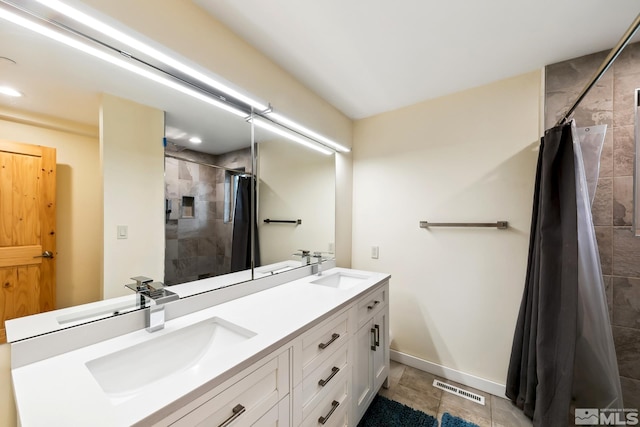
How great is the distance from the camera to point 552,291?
1.37 meters

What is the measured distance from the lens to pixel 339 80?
70.5 inches

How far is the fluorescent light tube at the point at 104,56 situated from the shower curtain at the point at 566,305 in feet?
6.44

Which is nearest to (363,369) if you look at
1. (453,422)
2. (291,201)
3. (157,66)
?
(453,422)

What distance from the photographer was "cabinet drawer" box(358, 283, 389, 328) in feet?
4.91

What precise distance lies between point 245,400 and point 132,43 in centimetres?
140

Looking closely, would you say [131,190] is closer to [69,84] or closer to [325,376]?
[69,84]

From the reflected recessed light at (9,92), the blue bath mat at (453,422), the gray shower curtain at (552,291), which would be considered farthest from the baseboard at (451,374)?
the reflected recessed light at (9,92)

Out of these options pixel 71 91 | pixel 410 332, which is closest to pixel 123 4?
pixel 71 91

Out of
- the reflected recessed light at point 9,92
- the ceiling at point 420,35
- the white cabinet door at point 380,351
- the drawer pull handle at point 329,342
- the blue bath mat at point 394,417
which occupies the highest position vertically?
the ceiling at point 420,35

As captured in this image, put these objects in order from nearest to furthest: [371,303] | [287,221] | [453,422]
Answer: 1. [453,422]
2. [371,303]
3. [287,221]

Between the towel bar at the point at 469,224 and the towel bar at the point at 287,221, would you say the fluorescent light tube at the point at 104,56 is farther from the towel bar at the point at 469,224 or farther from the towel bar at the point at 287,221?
the towel bar at the point at 469,224

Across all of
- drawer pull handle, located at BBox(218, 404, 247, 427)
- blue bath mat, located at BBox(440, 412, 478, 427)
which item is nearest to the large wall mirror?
drawer pull handle, located at BBox(218, 404, 247, 427)

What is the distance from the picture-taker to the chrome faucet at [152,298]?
0.98m

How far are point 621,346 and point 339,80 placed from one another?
96.6 inches
